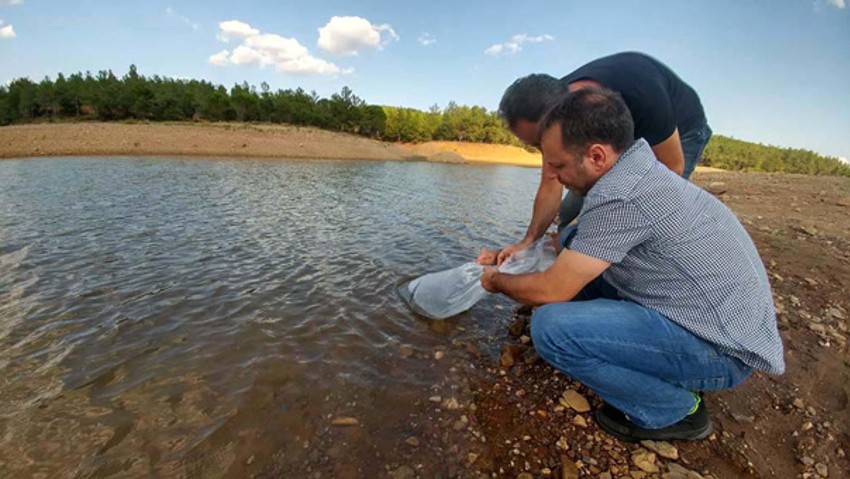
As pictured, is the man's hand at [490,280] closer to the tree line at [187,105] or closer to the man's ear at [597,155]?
the man's ear at [597,155]

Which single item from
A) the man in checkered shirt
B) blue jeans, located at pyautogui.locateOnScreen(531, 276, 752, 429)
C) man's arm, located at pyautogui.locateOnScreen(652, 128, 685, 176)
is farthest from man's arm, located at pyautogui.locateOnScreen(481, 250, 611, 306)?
man's arm, located at pyautogui.locateOnScreen(652, 128, 685, 176)

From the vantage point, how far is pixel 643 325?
199cm

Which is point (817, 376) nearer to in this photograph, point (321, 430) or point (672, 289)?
point (672, 289)

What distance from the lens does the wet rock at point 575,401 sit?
8.16 ft

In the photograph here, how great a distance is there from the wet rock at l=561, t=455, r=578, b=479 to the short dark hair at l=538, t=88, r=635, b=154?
165 centimetres

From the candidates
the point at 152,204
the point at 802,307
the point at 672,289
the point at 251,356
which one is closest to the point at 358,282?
the point at 251,356

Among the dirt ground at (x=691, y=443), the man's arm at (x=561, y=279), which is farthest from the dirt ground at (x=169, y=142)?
the man's arm at (x=561, y=279)

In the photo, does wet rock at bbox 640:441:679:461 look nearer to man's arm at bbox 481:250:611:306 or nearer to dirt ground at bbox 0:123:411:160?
man's arm at bbox 481:250:611:306

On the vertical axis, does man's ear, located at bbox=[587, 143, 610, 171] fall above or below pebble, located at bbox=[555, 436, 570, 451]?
above

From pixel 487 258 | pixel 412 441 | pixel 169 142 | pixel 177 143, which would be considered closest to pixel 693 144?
pixel 487 258

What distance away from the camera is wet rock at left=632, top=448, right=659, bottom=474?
6.66 feet

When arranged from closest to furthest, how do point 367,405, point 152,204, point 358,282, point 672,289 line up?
point 672,289 < point 367,405 < point 358,282 < point 152,204

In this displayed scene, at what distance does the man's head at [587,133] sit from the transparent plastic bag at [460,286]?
1.51 metres

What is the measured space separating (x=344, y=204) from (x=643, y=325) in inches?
391
